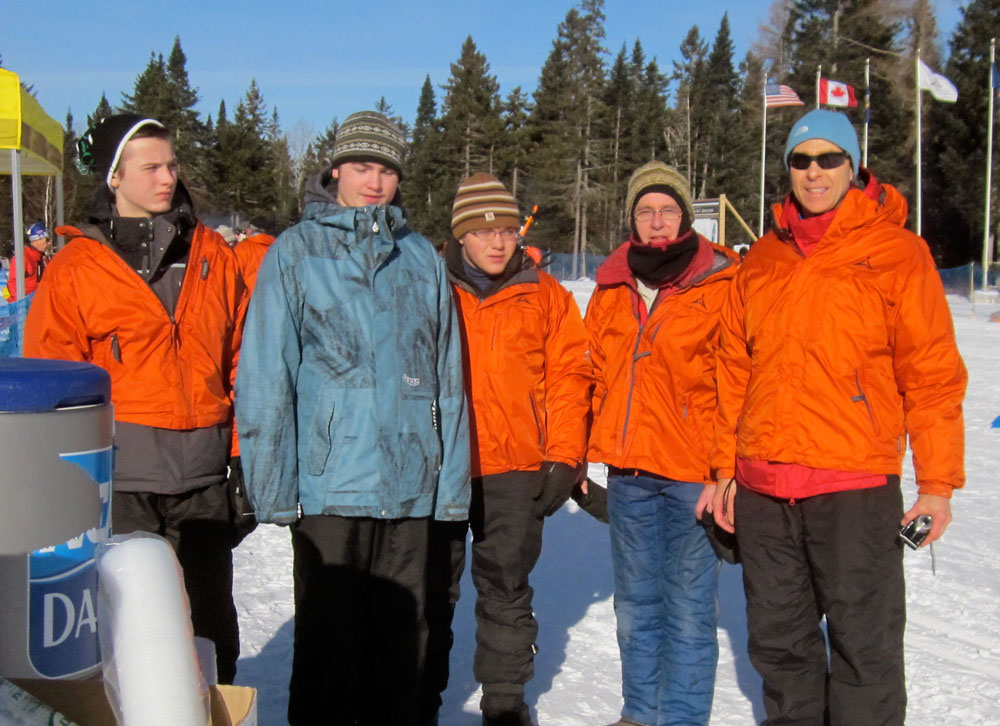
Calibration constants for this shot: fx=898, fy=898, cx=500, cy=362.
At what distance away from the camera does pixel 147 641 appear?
115cm

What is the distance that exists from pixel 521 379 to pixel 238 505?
3.67 ft

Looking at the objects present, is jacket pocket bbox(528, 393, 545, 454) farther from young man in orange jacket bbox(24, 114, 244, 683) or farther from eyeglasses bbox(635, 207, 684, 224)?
young man in orange jacket bbox(24, 114, 244, 683)

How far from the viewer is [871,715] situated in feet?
8.97

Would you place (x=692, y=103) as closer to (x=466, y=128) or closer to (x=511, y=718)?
(x=466, y=128)

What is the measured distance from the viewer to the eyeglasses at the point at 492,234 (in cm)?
345

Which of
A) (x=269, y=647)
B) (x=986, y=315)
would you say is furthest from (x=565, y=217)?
(x=269, y=647)

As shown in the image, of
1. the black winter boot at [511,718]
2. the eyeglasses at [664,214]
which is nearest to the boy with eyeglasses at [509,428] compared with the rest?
the black winter boot at [511,718]

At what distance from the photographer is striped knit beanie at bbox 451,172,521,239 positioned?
3439 mm

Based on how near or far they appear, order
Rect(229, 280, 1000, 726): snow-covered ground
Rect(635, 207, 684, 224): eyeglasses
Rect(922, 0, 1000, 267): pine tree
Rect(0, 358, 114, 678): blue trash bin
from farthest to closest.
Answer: Rect(922, 0, 1000, 267): pine tree < Rect(229, 280, 1000, 726): snow-covered ground < Rect(635, 207, 684, 224): eyeglasses < Rect(0, 358, 114, 678): blue trash bin

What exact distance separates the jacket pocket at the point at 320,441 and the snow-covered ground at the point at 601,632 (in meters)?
1.18

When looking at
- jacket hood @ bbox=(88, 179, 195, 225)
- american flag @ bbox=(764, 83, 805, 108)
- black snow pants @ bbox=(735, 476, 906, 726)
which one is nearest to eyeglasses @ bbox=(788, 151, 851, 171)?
black snow pants @ bbox=(735, 476, 906, 726)

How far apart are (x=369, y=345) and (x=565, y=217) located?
168 feet

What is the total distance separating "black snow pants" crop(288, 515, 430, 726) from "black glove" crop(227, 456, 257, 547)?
0.23 meters

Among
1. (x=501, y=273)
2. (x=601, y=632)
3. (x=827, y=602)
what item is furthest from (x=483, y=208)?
(x=601, y=632)
